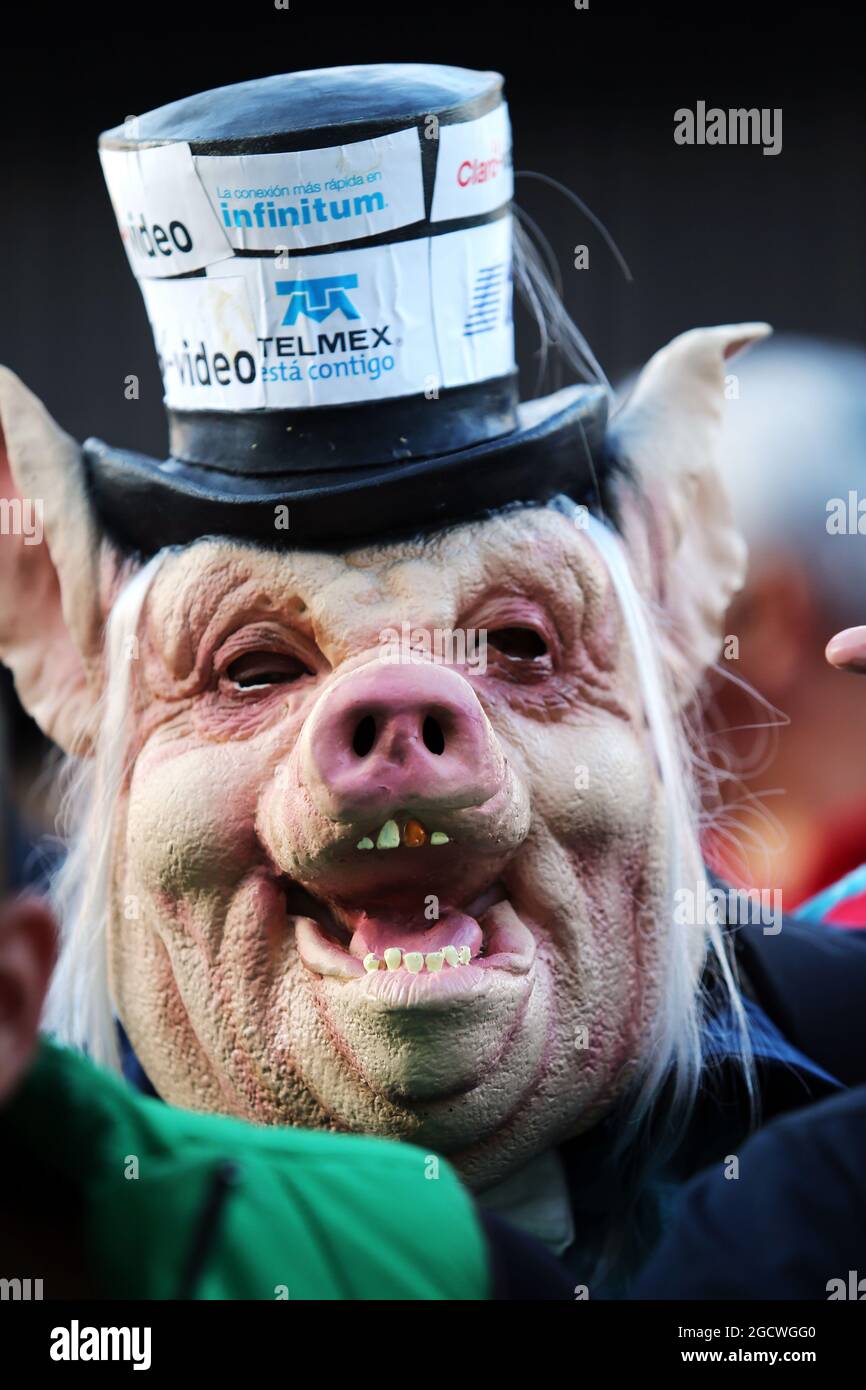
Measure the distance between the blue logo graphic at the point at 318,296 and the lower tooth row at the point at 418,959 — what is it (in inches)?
22.2

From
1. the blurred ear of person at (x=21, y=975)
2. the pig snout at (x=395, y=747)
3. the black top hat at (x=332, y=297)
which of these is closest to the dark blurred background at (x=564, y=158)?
the black top hat at (x=332, y=297)

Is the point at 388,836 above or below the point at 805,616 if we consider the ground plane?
above

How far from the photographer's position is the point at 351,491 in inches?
67.2

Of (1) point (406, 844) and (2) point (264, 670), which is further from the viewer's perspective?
(2) point (264, 670)

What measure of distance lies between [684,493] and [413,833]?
0.56m

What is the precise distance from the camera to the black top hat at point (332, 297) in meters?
1.67

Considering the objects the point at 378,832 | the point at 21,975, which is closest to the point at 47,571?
the point at 378,832

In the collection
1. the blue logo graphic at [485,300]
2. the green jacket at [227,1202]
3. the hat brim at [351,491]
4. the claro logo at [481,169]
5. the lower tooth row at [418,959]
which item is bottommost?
the lower tooth row at [418,959]

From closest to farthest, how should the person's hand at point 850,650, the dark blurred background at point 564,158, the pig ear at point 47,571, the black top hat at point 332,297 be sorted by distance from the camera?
the person's hand at point 850,650 → the black top hat at point 332,297 → the pig ear at point 47,571 → the dark blurred background at point 564,158

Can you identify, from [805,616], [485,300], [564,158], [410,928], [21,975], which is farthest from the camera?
[805,616]

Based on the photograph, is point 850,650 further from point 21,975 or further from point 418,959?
point 21,975

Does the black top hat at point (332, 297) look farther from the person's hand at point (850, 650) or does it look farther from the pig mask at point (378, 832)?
the person's hand at point (850, 650)
